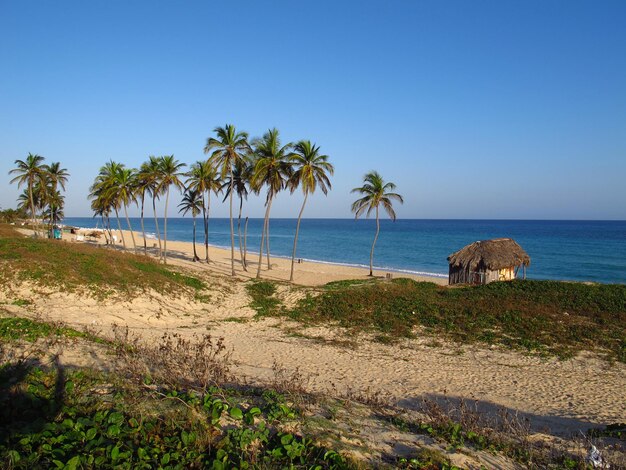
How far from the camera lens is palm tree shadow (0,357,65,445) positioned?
4645 mm

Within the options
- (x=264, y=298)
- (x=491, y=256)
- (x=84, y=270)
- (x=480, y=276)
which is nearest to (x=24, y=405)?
(x=84, y=270)

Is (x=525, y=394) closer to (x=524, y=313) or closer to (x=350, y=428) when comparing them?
(x=350, y=428)

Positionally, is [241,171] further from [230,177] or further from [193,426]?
[193,426]

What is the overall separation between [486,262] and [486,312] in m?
9.03

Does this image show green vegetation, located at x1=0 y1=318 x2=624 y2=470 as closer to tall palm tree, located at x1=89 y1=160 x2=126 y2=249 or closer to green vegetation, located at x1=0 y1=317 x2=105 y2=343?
green vegetation, located at x1=0 y1=317 x2=105 y2=343

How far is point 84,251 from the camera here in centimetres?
2128

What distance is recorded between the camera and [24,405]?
523 cm

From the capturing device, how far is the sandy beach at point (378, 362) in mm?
9742

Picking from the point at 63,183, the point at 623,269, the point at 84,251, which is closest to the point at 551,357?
the point at 84,251

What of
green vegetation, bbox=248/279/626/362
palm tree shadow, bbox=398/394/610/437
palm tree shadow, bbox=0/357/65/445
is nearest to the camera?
palm tree shadow, bbox=0/357/65/445

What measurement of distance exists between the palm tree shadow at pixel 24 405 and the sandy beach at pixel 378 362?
1.97 metres

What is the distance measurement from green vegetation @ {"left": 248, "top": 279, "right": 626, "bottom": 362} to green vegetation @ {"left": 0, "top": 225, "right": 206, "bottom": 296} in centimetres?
460

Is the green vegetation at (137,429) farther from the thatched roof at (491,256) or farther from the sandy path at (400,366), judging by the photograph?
the thatched roof at (491,256)

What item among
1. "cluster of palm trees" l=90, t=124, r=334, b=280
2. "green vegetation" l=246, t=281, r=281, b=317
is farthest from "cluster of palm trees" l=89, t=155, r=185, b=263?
"green vegetation" l=246, t=281, r=281, b=317
